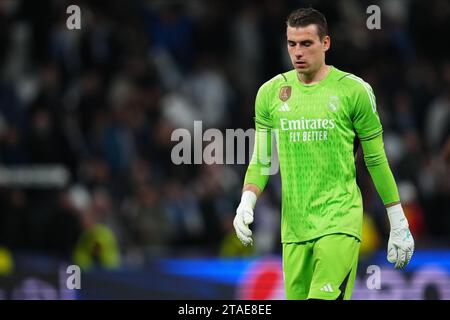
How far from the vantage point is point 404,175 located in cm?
1515

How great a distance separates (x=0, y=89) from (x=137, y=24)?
102 inches

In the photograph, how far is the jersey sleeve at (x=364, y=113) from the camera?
771cm

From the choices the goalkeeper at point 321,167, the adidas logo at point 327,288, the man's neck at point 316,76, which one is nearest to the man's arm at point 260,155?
the goalkeeper at point 321,167

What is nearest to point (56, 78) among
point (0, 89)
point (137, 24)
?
point (0, 89)

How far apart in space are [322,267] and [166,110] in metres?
9.56

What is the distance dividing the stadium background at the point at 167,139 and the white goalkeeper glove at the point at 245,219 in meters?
4.38

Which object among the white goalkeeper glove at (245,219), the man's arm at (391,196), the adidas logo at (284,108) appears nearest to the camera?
the white goalkeeper glove at (245,219)

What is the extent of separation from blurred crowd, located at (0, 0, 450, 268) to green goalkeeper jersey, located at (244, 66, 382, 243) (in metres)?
6.24

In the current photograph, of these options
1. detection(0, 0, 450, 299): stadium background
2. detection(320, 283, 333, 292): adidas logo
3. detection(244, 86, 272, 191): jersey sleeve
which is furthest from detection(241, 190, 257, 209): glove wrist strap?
detection(0, 0, 450, 299): stadium background

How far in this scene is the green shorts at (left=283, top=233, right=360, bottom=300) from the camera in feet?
24.7

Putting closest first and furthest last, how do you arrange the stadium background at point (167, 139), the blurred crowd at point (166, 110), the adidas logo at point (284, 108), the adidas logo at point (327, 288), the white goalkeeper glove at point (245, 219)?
the adidas logo at point (327, 288) < the white goalkeeper glove at point (245, 219) < the adidas logo at point (284, 108) < the stadium background at point (167, 139) < the blurred crowd at point (166, 110)

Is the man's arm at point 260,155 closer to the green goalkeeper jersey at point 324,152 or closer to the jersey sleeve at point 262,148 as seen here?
the jersey sleeve at point 262,148

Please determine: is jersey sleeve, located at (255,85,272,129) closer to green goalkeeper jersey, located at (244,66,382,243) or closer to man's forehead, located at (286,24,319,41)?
green goalkeeper jersey, located at (244,66,382,243)

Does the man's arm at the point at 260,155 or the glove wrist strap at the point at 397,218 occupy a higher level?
the man's arm at the point at 260,155
